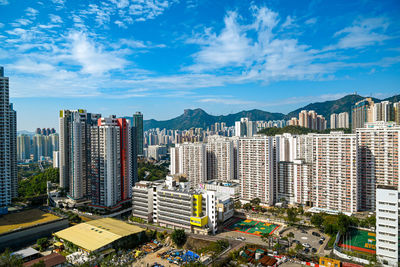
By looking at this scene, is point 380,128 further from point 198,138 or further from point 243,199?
point 198,138

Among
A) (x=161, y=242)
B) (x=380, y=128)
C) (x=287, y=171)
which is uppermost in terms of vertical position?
(x=380, y=128)

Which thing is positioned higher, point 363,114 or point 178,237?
point 363,114

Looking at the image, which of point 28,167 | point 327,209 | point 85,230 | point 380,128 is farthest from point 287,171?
point 28,167

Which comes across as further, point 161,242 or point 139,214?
point 139,214

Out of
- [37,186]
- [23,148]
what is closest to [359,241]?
[37,186]

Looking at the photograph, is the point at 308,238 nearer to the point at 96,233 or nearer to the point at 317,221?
the point at 317,221

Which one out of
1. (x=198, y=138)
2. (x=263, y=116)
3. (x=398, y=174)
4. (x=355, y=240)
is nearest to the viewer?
(x=355, y=240)

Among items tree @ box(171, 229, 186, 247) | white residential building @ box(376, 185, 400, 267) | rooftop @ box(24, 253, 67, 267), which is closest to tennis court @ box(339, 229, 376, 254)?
white residential building @ box(376, 185, 400, 267)
